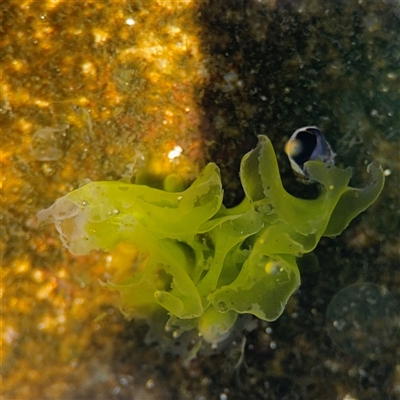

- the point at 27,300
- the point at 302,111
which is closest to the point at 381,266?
the point at 302,111

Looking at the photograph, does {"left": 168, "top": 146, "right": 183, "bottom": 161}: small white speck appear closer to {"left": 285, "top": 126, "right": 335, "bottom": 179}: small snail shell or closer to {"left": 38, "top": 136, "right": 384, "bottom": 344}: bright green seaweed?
{"left": 38, "top": 136, "right": 384, "bottom": 344}: bright green seaweed

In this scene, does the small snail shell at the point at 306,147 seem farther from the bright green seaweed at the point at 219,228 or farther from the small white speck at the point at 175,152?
the small white speck at the point at 175,152

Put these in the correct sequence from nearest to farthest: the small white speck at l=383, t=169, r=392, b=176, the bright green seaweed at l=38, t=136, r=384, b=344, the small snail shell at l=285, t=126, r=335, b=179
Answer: the bright green seaweed at l=38, t=136, r=384, b=344, the small snail shell at l=285, t=126, r=335, b=179, the small white speck at l=383, t=169, r=392, b=176

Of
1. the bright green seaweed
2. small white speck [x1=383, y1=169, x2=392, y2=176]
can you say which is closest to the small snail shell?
the bright green seaweed

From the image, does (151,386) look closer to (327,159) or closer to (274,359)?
(274,359)

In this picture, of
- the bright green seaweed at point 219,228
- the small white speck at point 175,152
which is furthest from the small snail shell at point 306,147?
the small white speck at point 175,152

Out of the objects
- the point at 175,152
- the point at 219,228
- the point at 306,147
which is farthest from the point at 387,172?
the point at 175,152
